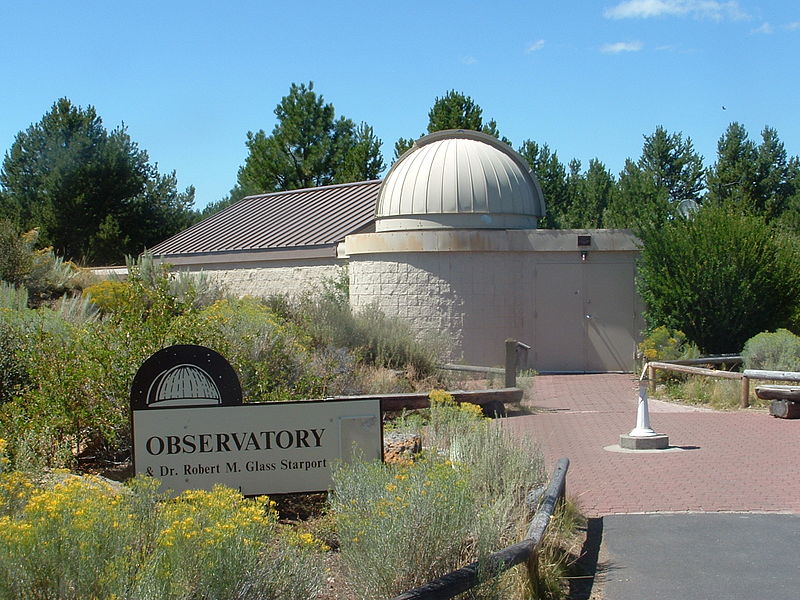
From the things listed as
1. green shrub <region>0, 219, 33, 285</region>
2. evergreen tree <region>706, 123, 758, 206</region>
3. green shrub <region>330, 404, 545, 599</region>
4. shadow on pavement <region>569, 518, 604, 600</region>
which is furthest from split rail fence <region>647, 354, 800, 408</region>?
evergreen tree <region>706, 123, 758, 206</region>

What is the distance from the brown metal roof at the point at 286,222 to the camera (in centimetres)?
2559

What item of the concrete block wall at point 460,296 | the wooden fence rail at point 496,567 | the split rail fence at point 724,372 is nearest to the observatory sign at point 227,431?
the wooden fence rail at point 496,567

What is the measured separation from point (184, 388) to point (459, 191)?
595 inches

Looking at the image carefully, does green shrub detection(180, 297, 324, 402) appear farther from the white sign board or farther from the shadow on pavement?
the shadow on pavement

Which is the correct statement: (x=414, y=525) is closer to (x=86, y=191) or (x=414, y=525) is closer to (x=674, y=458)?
(x=674, y=458)

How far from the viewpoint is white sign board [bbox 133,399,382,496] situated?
6742 millimetres

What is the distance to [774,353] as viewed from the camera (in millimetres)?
17078

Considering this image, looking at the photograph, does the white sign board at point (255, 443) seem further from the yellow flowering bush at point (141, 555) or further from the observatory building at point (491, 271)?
the observatory building at point (491, 271)

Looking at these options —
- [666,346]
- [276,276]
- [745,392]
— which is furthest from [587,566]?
[276,276]

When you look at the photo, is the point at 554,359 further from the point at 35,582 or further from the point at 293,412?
the point at 35,582

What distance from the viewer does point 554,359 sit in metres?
21.1

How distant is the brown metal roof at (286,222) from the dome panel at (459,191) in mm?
2320

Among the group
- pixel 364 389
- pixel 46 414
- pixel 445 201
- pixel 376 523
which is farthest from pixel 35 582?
pixel 445 201

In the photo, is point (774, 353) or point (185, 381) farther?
point (774, 353)
